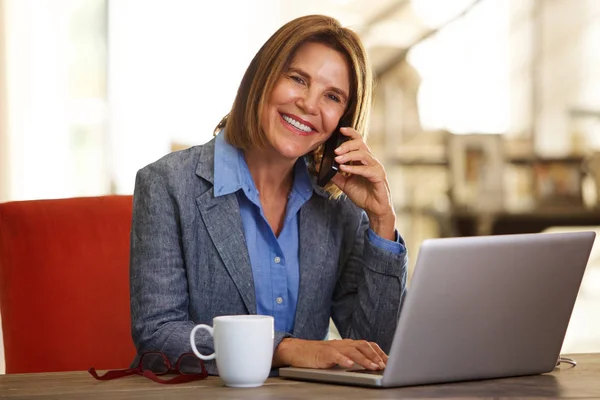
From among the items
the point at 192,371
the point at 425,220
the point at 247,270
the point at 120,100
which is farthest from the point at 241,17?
the point at 192,371

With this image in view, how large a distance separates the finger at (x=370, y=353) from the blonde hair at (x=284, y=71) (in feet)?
1.77

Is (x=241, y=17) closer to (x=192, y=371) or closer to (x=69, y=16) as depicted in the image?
(x=69, y=16)

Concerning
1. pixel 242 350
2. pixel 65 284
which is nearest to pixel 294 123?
pixel 65 284

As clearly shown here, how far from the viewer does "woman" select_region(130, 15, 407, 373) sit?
1518mm

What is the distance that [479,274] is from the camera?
43.1 inches

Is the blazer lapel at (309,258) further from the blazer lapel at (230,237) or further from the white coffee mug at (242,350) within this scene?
the white coffee mug at (242,350)

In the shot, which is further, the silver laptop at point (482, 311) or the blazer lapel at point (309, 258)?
the blazer lapel at point (309, 258)

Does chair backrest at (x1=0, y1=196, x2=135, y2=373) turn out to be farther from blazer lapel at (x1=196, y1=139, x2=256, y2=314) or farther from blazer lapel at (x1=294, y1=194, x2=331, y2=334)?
blazer lapel at (x1=294, y1=194, x2=331, y2=334)

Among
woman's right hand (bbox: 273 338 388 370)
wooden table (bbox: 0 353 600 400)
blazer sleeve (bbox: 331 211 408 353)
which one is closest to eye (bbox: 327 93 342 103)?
blazer sleeve (bbox: 331 211 408 353)

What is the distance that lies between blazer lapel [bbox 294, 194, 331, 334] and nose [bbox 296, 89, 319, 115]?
0.62ft

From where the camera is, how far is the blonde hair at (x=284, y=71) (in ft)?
5.49

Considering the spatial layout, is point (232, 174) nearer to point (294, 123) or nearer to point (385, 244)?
point (294, 123)

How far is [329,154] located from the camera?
175cm

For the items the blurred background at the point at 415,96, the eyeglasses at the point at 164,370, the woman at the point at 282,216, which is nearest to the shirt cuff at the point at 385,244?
the woman at the point at 282,216
